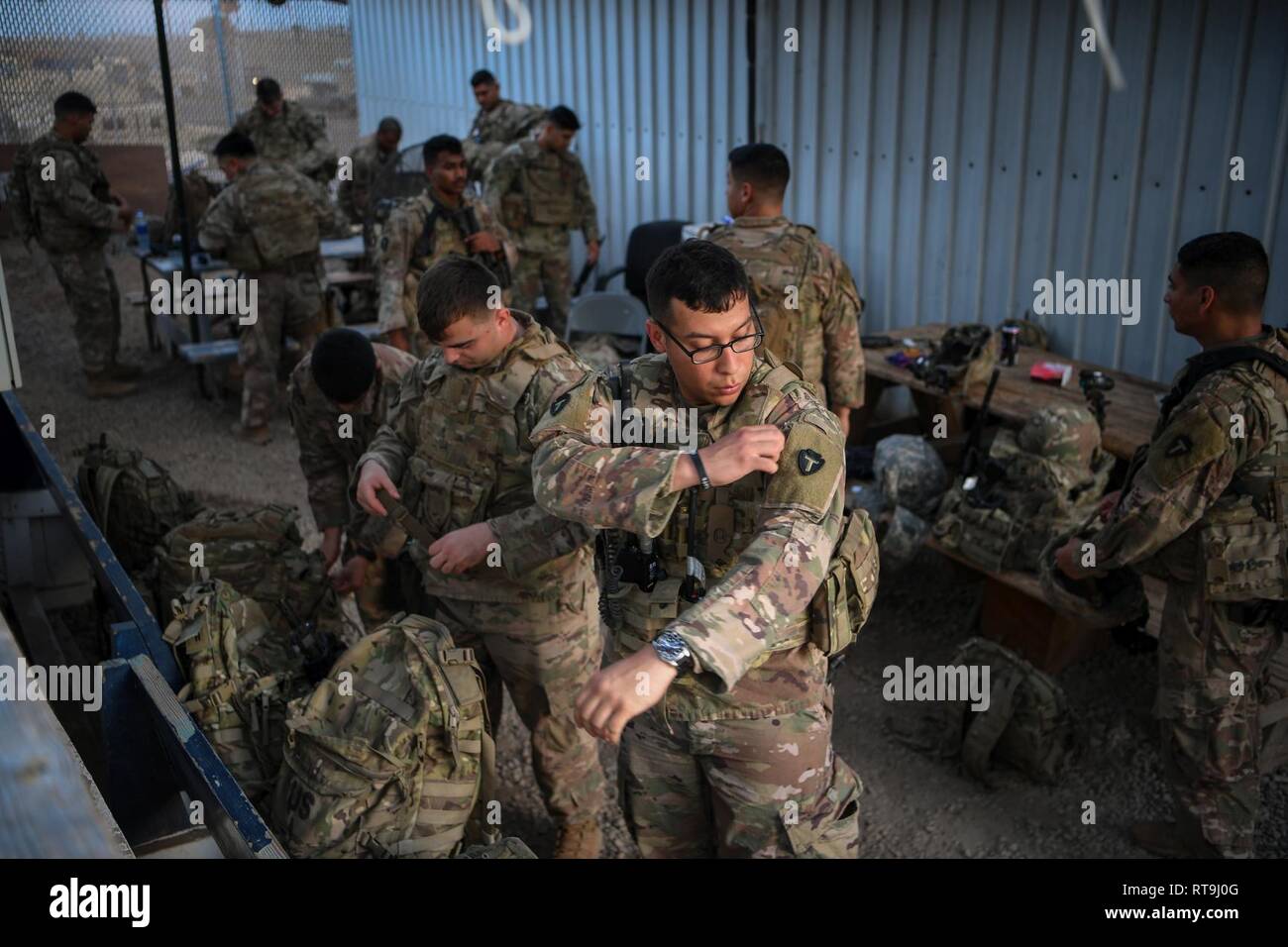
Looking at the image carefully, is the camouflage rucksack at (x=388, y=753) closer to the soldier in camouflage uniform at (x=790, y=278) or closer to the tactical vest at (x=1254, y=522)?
the tactical vest at (x=1254, y=522)

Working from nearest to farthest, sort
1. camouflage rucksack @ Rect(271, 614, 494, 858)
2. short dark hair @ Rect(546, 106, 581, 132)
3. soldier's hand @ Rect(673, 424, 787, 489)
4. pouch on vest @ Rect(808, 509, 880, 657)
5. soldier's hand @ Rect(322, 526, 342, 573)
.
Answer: soldier's hand @ Rect(673, 424, 787, 489) < pouch on vest @ Rect(808, 509, 880, 657) < camouflage rucksack @ Rect(271, 614, 494, 858) < soldier's hand @ Rect(322, 526, 342, 573) < short dark hair @ Rect(546, 106, 581, 132)

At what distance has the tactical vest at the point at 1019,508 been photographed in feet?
14.4

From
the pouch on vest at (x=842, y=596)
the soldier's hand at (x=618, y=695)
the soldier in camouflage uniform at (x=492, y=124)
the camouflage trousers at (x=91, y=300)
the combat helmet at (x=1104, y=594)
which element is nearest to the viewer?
the soldier's hand at (x=618, y=695)

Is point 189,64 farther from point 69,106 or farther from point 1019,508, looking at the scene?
point 1019,508

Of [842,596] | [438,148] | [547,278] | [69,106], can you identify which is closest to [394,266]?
[438,148]

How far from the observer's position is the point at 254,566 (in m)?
3.96

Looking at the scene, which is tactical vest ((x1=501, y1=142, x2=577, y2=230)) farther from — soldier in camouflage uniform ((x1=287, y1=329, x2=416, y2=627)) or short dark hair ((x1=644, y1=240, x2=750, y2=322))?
short dark hair ((x1=644, y1=240, x2=750, y2=322))

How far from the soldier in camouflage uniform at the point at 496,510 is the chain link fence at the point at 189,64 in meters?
11.8

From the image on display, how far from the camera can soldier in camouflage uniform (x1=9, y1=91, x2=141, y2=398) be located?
7.90 metres

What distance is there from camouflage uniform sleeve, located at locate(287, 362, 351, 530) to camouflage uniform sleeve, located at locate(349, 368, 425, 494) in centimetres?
59

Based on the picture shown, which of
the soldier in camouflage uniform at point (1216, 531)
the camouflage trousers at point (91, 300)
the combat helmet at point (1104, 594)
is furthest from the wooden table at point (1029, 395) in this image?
the camouflage trousers at point (91, 300)

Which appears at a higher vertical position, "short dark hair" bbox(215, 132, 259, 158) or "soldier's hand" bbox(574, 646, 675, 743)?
"short dark hair" bbox(215, 132, 259, 158)

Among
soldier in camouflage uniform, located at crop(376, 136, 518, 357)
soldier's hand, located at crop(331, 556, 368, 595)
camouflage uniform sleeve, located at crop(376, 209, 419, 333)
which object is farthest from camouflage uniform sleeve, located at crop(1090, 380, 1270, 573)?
camouflage uniform sleeve, located at crop(376, 209, 419, 333)

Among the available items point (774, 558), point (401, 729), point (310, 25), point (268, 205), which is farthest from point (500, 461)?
point (310, 25)
